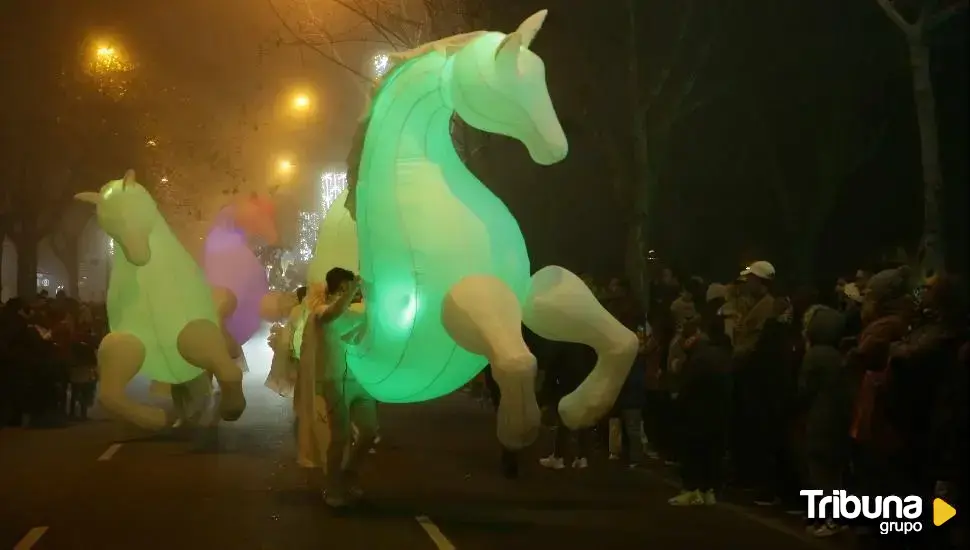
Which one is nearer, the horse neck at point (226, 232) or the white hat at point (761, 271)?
the white hat at point (761, 271)

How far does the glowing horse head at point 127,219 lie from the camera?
13.1 metres

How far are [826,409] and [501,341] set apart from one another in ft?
9.06

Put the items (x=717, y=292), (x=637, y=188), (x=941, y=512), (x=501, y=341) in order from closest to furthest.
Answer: (x=941, y=512)
(x=501, y=341)
(x=717, y=292)
(x=637, y=188)

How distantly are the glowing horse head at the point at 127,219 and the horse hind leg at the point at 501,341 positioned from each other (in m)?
6.20

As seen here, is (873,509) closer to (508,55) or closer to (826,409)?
(826,409)

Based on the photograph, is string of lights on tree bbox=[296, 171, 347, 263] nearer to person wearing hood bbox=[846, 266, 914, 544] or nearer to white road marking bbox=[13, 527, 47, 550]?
white road marking bbox=[13, 527, 47, 550]

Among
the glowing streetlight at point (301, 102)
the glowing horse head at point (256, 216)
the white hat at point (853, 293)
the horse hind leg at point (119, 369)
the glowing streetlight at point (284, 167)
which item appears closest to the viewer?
the white hat at point (853, 293)

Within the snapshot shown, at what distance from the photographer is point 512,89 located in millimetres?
7938

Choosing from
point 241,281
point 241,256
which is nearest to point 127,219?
point 241,281

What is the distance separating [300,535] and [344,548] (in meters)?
0.61

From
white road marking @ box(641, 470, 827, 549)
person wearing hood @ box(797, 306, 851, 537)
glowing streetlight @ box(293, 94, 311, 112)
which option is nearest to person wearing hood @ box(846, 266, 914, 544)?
person wearing hood @ box(797, 306, 851, 537)

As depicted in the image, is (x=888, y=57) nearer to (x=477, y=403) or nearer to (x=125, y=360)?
(x=477, y=403)

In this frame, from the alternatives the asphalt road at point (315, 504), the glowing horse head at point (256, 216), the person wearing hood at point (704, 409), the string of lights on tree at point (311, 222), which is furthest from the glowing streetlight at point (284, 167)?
the person wearing hood at point (704, 409)

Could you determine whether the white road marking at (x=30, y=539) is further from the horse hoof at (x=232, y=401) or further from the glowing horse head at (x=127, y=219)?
the glowing horse head at (x=127, y=219)
